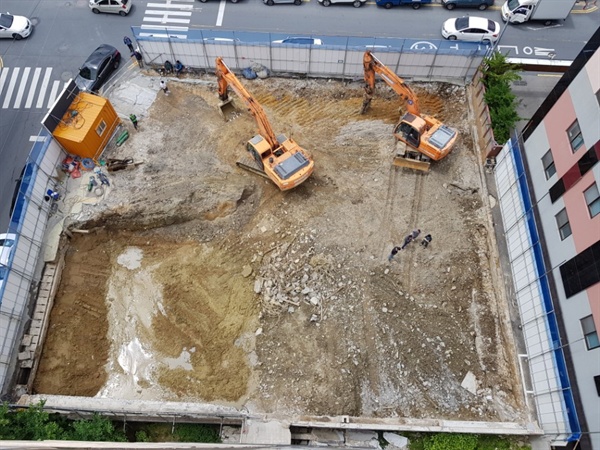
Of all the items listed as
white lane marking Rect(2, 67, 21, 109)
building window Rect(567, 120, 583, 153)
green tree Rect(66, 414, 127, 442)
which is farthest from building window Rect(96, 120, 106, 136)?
building window Rect(567, 120, 583, 153)

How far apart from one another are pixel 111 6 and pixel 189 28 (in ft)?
20.5

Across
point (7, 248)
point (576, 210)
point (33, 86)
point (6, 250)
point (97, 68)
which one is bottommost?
point (6, 250)

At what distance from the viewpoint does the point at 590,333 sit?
1823 cm

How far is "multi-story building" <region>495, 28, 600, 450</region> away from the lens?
18312 millimetres

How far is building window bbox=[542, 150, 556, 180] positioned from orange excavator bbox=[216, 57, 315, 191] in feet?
40.7

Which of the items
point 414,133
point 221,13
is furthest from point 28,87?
point 414,133

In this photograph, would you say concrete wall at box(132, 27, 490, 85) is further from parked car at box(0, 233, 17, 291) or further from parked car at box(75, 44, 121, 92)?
parked car at box(0, 233, 17, 291)

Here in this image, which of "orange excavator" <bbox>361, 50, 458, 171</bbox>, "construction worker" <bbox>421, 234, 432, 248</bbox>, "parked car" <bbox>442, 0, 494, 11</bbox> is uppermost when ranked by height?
"parked car" <bbox>442, 0, 494, 11</bbox>

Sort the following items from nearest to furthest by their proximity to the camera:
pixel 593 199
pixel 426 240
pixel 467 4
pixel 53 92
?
pixel 593 199 → pixel 426 240 → pixel 53 92 → pixel 467 4

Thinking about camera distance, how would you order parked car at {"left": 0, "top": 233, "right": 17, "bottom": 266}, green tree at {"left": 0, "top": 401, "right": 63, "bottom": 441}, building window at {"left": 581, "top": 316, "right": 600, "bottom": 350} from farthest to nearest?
parked car at {"left": 0, "top": 233, "right": 17, "bottom": 266} < building window at {"left": 581, "top": 316, "right": 600, "bottom": 350} < green tree at {"left": 0, "top": 401, "right": 63, "bottom": 441}

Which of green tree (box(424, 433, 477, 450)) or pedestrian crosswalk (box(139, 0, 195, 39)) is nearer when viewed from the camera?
green tree (box(424, 433, 477, 450))

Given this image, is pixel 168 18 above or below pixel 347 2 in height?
below

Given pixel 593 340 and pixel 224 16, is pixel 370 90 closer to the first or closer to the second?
pixel 224 16

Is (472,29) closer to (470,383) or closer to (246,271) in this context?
(246,271)
